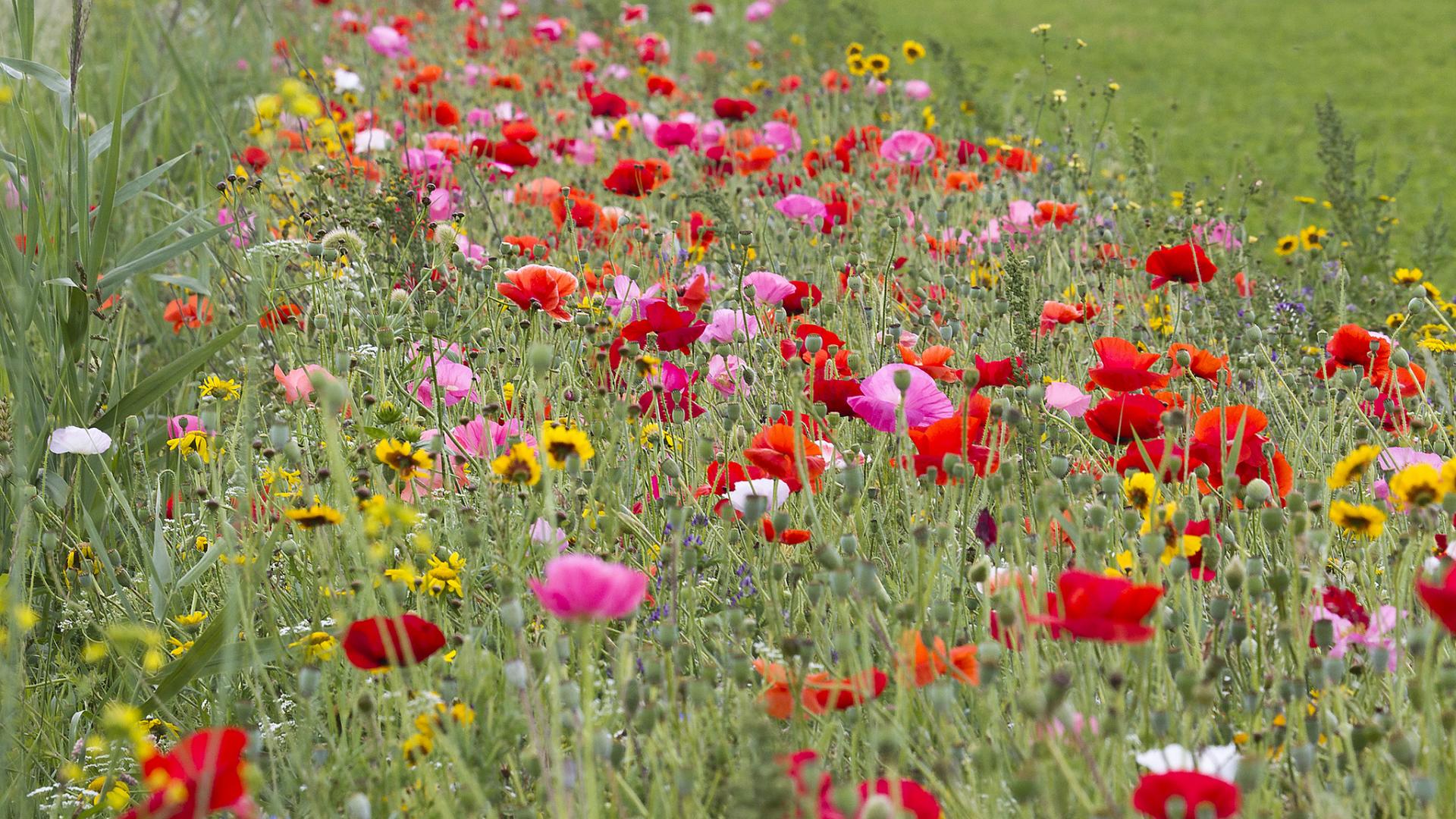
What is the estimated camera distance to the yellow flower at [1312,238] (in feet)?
11.1

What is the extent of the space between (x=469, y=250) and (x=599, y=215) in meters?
0.36

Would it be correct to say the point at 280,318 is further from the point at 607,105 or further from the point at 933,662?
the point at 933,662

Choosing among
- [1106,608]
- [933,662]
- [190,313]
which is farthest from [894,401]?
[190,313]

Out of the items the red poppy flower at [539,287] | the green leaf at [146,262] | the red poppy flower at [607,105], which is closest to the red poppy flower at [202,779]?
the red poppy flower at [539,287]

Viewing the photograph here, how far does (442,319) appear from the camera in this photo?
2533 mm

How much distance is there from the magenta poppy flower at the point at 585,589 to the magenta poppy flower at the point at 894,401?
0.68m

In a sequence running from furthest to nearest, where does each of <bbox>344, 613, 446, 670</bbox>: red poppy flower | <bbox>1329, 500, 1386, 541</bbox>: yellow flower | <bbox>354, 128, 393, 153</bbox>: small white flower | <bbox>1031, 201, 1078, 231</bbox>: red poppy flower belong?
<bbox>354, 128, 393, 153</bbox>: small white flower
<bbox>1031, 201, 1078, 231</bbox>: red poppy flower
<bbox>1329, 500, 1386, 541</bbox>: yellow flower
<bbox>344, 613, 446, 670</bbox>: red poppy flower

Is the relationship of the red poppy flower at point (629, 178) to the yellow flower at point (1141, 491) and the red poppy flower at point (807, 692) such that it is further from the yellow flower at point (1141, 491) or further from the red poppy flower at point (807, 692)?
the red poppy flower at point (807, 692)

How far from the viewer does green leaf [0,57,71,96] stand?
1905 millimetres

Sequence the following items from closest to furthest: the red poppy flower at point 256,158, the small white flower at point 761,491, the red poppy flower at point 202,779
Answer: the red poppy flower at point 202,779
the small white flower at point 761,491
the red poppy flower at point 256,158

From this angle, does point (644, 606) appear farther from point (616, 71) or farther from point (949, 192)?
point (616, 71)

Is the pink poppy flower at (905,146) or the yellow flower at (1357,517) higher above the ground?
→ the yellow flower at (1357,517)

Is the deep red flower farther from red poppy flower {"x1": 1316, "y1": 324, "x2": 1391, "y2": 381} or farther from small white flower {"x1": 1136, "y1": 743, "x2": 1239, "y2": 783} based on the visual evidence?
small white flower {"x1": 1136, "y1": 743, "x2": 1239, "y2": 783}

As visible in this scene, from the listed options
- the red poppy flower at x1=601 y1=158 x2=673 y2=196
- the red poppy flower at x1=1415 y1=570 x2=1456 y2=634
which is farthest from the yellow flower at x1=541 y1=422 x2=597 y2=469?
the red poppy flower at x1=601 y1=158 x2=673 y2=196
